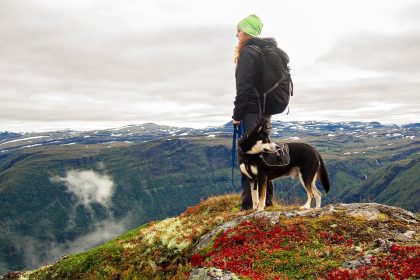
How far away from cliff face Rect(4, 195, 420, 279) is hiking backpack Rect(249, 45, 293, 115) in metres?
3.79

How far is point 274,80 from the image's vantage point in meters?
13.3

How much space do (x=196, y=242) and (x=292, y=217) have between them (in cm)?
339

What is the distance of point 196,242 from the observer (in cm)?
1317

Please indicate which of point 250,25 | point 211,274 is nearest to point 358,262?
point 211,274

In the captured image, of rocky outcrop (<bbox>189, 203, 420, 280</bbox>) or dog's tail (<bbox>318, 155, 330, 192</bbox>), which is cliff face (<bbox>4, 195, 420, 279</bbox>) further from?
dog's tail (<bbox>318, 155, 330, 192</bbox>)

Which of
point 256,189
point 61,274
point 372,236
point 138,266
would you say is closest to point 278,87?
point 256,189

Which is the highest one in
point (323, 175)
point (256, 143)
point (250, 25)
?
point (250, 25)

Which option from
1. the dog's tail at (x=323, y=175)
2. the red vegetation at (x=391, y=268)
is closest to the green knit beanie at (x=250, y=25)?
the dog's tail at (x=323, y=175)

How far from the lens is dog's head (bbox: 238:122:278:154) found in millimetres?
13062

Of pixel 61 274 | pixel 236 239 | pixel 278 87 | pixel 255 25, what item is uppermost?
pixel 255 25

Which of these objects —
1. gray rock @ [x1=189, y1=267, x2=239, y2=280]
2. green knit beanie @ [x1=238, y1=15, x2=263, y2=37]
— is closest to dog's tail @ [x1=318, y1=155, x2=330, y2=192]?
green knit beanie @ [x1=238, y1=15, x2=263, y2=37]

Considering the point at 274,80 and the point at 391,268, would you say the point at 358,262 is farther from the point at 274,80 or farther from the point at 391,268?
the point at 274,80

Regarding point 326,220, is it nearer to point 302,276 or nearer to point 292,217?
point 292,217

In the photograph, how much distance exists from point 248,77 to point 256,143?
226 centimetres
